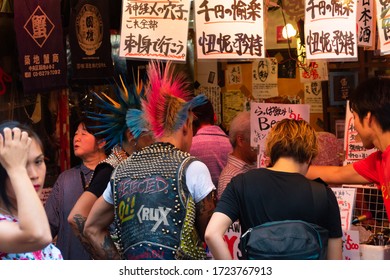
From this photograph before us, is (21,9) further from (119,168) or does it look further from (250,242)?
(250,242)

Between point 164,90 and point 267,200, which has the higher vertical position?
point 164,90

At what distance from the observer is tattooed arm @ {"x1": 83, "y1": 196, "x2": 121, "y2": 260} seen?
15.8 ft

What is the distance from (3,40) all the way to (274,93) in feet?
12.1

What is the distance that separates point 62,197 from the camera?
6.12 m

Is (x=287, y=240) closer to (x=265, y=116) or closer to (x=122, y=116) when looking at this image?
(x=122, y=116)

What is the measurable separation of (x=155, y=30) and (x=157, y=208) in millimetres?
1578

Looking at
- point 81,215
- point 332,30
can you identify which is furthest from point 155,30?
point 81,215

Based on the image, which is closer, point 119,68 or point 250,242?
point 250,242

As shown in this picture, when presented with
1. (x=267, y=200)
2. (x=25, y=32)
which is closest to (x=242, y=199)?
(x=267, y=200)

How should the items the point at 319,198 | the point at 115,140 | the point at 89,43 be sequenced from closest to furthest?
the point at 319,198 → the point at 115,140 → the point at 89,43

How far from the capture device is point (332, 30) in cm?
542

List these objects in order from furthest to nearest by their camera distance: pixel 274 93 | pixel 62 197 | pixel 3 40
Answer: pixel 274 93 < pixel 3 40 < pixel 62 197

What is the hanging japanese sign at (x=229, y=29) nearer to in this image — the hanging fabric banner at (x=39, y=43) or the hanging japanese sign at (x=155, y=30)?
the hanging japanese sign at (x=155, y=30)
